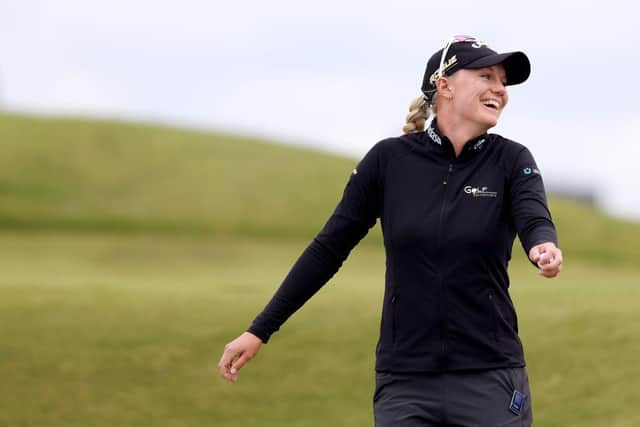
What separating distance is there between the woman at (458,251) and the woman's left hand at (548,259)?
12cm

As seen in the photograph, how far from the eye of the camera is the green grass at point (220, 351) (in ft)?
44.1

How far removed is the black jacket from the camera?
588cm

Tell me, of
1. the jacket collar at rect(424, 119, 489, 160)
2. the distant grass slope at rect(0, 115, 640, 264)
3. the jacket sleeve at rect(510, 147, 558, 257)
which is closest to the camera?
the jacket sleeve at rect(510, 147, 558, 257)

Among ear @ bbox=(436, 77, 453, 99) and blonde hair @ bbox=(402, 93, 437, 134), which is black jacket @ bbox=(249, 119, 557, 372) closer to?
ear @ bbox=(436, 77, 453, 99)

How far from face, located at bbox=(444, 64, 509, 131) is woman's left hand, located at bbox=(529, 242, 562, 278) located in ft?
2.99

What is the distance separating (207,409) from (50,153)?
30.9m

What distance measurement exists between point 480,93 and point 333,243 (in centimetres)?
109

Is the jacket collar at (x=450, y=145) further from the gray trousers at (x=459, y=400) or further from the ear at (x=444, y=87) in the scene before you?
the gray trousers at (x=459, y=400)

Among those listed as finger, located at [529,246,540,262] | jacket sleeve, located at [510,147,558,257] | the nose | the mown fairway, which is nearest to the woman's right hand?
jacket sleeve, located at [510,147,558,257]

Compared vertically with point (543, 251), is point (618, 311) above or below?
below

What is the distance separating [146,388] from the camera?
46.5 ft

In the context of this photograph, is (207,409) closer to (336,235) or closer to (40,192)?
(336,235)

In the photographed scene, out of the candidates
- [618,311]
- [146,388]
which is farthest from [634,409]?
[146,388]

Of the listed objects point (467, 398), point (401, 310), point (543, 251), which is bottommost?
point (467, 398)
